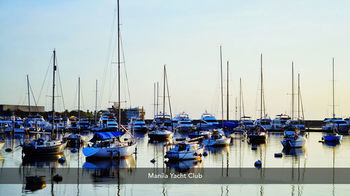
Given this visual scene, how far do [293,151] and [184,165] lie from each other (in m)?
24.6

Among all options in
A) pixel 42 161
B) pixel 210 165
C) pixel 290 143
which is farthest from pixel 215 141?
pixel 42 161

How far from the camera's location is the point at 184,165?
48.6m

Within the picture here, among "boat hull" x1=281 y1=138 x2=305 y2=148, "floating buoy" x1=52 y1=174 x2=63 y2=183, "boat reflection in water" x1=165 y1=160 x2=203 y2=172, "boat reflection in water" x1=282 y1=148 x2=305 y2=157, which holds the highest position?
"boat hull" x1=281 y1=138 x2=305 y2=148

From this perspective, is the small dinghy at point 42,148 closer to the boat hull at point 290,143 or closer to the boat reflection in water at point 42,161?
the boat reflection in water at point 42,161

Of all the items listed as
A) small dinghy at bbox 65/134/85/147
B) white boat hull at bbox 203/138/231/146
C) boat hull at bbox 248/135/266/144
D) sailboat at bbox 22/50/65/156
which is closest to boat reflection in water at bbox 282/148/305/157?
white boat hull at bbox 203/138/231/146

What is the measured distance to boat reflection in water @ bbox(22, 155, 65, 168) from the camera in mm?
48562

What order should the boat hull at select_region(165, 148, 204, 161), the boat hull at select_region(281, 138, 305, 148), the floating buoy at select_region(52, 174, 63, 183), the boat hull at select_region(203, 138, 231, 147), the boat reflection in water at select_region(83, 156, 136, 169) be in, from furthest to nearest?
the boat hull at select_region(281, 138, 305, 148), the boat hull at select_region(203, 138, 231, 147), the boat hull at select_region(165, 148, 204, 161), the boat reflection in water at select_region(83, 156, 136, 169), the floating buoy at select_region(52, 174, 63, 183)

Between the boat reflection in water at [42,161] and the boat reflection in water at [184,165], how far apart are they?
12512 mm

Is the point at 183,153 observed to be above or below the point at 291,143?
above

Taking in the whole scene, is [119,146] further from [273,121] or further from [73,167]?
[273,121]

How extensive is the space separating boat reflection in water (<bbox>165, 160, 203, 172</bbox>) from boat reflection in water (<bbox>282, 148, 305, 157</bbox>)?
56.9 ft

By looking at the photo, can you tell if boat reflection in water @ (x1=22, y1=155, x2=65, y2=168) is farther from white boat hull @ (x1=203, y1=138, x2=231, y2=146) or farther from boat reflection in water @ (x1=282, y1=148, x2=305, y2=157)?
boat reflection in water @ (x1=282, y1=148, x2=305, y2=157)

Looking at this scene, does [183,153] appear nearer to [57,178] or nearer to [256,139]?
[57,178]

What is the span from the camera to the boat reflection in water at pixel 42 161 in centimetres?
4856
